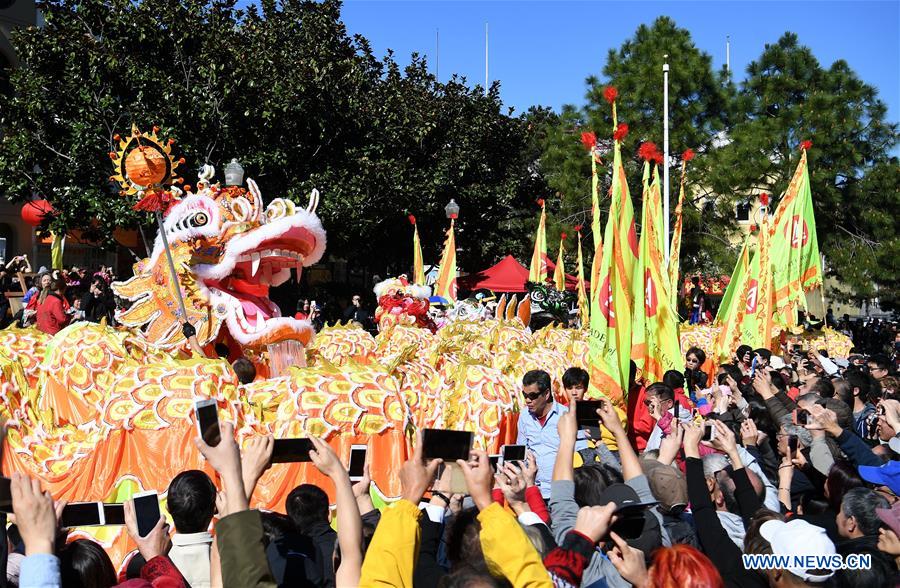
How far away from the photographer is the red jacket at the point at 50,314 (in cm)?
1040

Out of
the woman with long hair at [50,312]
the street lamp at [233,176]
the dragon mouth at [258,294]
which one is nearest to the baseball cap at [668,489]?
the dragon mouth at [258,294]

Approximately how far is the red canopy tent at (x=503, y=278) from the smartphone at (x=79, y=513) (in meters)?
19.1

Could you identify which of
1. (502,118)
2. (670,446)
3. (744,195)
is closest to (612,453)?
(670,446)

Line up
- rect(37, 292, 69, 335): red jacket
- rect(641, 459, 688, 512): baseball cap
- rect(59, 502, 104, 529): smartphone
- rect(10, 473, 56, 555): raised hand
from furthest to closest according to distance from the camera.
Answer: rect(37, 292, 69, 335): red jacket, rect(641, 459, 688, 512): baseball cap, rect(59, 502, 104, 529): smartphone, rect(10, 473, 56, 555): raised hand

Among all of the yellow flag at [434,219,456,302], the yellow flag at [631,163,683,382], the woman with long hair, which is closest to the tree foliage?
the yellow flag at [434,219,456,302]

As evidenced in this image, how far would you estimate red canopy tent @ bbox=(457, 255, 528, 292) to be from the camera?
22.4m

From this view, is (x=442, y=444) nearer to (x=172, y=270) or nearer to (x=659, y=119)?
(x=172, y=270)

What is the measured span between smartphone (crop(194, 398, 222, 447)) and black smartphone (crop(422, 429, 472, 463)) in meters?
0.63

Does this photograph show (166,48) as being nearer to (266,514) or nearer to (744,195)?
(744,195)

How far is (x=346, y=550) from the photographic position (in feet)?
8.84

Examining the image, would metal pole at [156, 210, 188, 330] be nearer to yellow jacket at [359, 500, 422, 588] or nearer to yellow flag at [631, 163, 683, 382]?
yellow flag at [631, 163, 683, 382]

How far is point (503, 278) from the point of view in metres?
22.8

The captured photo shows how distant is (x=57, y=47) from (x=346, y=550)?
15699 millimetres

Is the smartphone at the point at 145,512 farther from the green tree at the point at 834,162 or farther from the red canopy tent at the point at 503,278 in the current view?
the green tree at the point at 834,162
